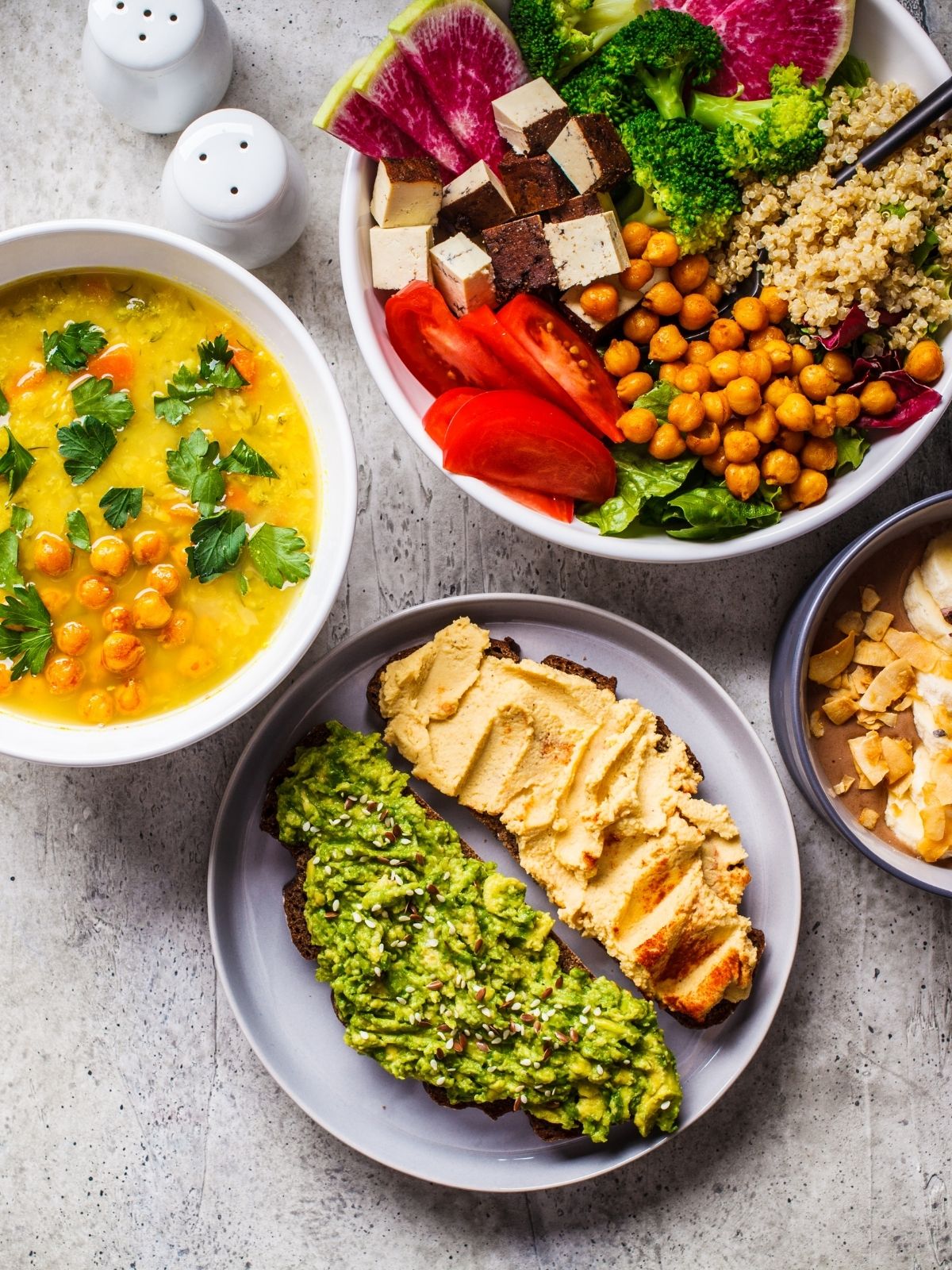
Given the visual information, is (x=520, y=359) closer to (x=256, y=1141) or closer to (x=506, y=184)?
(x=506, y=184)

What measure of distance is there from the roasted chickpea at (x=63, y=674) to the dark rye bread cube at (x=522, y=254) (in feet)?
4.47

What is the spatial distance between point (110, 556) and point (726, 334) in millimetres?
1556

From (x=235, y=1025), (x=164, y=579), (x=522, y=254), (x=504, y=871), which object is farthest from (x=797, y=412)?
(x=235, y=1025)

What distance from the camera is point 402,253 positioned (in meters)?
2.38

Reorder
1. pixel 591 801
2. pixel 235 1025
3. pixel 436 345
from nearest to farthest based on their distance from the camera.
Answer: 1. pixel 436 345
2. pixel 591 801
3. pixel 235 1025

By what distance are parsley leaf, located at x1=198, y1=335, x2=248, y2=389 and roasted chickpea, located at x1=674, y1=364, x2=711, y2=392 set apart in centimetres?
107

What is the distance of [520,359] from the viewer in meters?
2.41

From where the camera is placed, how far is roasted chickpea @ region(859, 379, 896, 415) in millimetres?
2395

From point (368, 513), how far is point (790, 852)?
147 centimetres

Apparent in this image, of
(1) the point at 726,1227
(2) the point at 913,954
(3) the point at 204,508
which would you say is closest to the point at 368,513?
(3) the point at 204,508

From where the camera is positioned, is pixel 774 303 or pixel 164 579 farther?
pixel 774 303

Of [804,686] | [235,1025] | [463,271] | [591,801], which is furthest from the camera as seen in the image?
[235,1025]

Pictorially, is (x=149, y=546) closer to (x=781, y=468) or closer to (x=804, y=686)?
(x=781, y=468)

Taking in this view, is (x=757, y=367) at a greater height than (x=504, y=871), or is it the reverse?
(x=757, y=367)
